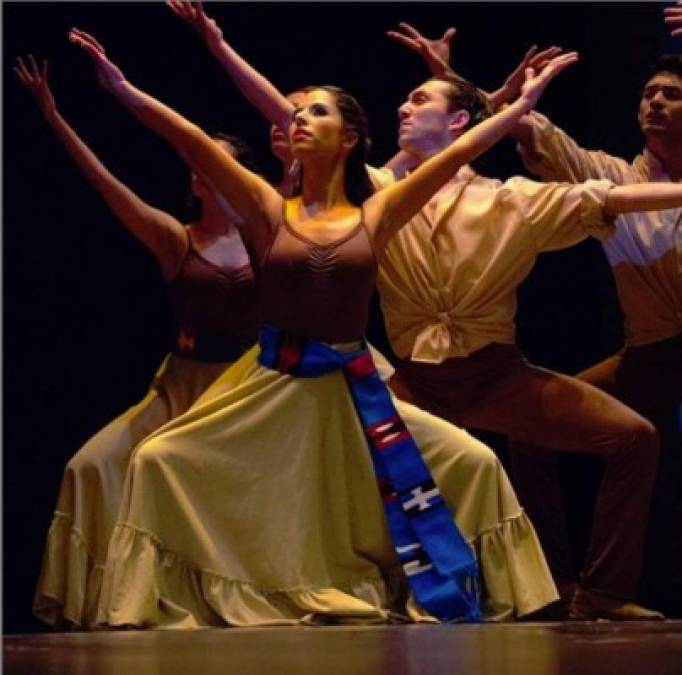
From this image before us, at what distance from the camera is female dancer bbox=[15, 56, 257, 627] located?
459 cm

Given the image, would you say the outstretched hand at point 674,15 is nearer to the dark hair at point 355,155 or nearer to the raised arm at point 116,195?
the dark hair at point 355,155

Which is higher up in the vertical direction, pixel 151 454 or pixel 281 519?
pixel 151 454

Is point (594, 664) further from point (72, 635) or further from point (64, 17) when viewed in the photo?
point (64, 17)

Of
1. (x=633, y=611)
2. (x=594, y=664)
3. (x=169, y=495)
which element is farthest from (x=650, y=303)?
(x=594, y=664)

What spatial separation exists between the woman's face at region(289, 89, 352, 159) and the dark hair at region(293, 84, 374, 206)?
0.02 metres

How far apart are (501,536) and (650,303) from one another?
116cm

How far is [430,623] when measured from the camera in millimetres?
4195

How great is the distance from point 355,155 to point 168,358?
33.8 inches

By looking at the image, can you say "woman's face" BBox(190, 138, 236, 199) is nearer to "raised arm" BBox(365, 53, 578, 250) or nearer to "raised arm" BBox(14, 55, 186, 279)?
"raised arm" BBox(14, 55, 186, 279)

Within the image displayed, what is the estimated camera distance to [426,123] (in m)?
4.97

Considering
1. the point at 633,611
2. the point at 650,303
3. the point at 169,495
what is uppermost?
the point at 650,303

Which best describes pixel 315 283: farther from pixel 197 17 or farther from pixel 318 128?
pixel 197 17

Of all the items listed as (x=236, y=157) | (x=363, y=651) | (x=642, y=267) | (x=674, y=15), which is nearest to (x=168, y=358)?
(x=236, y=157)

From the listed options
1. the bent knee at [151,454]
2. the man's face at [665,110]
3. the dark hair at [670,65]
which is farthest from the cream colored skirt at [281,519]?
the dark hair at [670,65]
